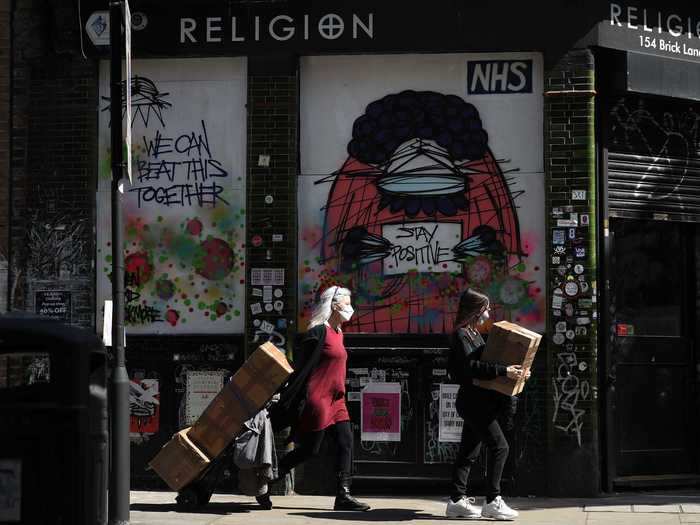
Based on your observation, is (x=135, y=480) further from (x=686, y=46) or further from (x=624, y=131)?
(x=686, y=46)

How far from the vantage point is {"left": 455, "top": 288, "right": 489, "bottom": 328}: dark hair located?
9836 mm

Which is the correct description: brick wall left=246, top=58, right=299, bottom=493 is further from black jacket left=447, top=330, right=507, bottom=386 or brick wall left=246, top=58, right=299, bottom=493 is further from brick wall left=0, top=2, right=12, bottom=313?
brick wall left=0, top=2, right=12, bottom=313

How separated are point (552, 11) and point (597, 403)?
3652mm

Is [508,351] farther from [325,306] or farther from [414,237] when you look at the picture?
[414,237]

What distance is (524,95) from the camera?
38.4 ft

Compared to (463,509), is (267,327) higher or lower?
higher

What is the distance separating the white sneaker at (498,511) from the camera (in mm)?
9773

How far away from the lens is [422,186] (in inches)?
464

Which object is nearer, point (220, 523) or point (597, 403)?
point (220, 523)

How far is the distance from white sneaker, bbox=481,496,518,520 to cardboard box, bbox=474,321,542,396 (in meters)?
0.88

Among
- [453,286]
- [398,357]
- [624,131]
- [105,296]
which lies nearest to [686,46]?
[624,131]

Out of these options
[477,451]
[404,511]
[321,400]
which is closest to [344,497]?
[404,511]

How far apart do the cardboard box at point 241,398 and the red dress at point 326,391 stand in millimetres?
252

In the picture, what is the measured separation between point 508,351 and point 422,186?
2.60 meters
